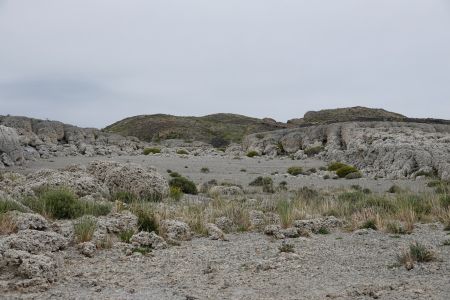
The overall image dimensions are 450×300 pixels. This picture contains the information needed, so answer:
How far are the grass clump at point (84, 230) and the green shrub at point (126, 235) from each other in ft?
1.73

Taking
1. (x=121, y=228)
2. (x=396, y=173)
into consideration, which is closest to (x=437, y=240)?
→ (x=121, y=228)

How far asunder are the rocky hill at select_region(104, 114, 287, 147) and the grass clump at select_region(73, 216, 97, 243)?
82399 mm

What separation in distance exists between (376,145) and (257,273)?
30.4 meters

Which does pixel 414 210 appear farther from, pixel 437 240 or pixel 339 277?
pixel 339 277

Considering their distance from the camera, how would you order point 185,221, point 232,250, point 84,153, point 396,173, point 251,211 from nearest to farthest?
point 232,250
point 185,221
point 251,211
point 396,173
point 84,153

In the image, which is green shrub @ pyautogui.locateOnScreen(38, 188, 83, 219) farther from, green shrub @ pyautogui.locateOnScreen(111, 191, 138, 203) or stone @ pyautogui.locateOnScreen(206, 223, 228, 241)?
green shrub @ pyautogui.locateOnScreen(111, 191, 138, 203)

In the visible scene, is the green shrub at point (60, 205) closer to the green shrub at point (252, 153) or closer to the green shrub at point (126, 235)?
the green shrub at point (126, 235)

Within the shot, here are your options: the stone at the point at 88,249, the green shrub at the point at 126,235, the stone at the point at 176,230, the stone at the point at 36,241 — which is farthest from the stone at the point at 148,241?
the stone at the point at 36,241

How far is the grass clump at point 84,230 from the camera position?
380 inches

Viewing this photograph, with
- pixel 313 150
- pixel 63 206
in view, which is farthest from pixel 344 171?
pixel 63 206

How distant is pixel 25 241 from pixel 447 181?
21.9 meters

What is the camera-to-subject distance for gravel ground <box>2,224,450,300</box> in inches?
265

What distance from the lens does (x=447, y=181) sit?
2538 centimetres

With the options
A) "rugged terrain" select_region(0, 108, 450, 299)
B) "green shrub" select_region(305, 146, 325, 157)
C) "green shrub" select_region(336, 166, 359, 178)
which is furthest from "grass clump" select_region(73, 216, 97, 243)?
"green shrub" select_region(305, 146, 325, 157)
